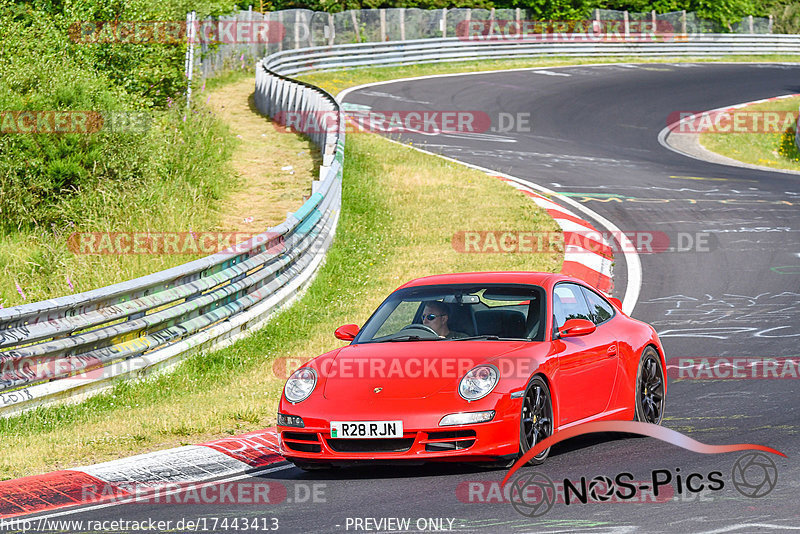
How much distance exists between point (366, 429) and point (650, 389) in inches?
110

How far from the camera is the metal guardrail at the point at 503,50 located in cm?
4003

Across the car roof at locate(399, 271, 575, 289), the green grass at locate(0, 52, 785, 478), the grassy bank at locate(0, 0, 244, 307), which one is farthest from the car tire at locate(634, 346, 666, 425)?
the grassy bank at locate(0, 0, 244, 307)

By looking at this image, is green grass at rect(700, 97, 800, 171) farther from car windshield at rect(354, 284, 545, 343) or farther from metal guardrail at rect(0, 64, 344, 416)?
car windshield at rect(354, 284, 545, 343)

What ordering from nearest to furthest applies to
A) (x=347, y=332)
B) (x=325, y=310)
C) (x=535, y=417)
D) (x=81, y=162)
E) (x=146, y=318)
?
1. (x=535, y=417)
2. (x=347, y=332)
3. (x=146, y=318)
4. (x=325, y=310)
5. (x=81, y=162)

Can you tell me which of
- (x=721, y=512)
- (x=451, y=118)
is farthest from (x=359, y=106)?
(x=721, y=512)

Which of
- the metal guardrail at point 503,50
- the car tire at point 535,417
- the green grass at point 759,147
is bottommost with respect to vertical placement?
the green grass at point 759,147

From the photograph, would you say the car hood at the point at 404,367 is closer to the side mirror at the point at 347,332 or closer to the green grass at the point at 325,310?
the side mirror at the point at 347,332

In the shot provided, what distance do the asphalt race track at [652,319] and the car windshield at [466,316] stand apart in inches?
37.5

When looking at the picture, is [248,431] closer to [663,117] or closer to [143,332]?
[143,332]

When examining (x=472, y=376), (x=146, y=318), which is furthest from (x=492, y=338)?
(x=146, y=318)

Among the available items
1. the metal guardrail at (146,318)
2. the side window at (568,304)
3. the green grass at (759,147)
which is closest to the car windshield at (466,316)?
the side window at (568,304)

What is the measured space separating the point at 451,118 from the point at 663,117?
661cm

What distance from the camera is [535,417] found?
760 cm

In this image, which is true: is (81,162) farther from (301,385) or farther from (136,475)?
(301,385)
